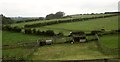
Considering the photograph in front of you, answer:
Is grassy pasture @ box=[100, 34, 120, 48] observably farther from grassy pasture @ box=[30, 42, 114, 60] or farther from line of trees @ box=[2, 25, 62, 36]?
line of trees @ box=[2, 25, 62, 36]

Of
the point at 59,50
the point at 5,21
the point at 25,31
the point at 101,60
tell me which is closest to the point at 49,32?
the point at 25,31

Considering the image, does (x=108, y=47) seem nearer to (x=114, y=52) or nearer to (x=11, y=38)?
(x=114, y=52)

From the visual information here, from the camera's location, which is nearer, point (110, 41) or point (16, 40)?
point (110, 41)

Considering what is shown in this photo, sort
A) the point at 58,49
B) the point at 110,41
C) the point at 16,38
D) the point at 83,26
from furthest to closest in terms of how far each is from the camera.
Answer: the point at 83,26, the point at 16,38, the point at 110,41, the point at 58,49

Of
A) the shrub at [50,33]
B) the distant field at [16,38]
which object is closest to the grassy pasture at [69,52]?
the distant field at [16,38]

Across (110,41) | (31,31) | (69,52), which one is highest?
(31,31)

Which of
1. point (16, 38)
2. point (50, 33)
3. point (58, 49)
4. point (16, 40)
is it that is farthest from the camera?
point (50, 33)

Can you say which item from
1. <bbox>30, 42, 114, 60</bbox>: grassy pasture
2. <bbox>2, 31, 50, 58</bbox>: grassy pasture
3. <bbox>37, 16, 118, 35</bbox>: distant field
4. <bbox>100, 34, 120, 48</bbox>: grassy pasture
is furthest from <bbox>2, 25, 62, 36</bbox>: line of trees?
<bbox>100, 34, 120, 48</bbox>: grassy pasture

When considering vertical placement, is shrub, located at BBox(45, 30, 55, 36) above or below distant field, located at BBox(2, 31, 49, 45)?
above

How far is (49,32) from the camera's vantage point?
63.8m

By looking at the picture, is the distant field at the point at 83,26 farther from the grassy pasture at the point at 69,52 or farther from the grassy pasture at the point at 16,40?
the grassy pasture at the point at 69,52

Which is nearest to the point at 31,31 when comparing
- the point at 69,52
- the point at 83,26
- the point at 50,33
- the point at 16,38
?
the point at 16,38

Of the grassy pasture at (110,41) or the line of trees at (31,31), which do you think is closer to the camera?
the grassy pasture at (110,41)

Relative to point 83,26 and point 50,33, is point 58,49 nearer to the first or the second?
point 50,33
